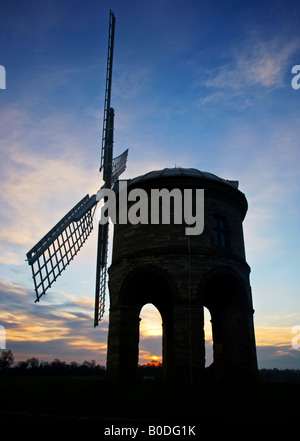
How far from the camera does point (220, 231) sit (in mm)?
17203

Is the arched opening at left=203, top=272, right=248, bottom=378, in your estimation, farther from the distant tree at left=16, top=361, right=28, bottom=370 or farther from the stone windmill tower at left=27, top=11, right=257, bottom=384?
the distant tree at left=16, top=361, right=28, bottom=370

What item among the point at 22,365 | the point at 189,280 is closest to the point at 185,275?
the point at 189,280

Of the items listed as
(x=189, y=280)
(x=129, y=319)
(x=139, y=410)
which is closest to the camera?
(x=139, y=410)

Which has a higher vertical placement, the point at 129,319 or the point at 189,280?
the point at 189,280

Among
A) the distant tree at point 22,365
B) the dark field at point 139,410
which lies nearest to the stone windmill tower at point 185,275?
the dark field at point 139,410

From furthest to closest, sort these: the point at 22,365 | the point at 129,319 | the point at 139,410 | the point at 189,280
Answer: the point at 22,365 → the point at 129,319 → the point at 189,280 → the point at 139,410

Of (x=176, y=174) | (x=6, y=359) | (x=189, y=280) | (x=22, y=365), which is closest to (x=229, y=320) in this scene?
(x=189, y=280)

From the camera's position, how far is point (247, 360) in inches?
606

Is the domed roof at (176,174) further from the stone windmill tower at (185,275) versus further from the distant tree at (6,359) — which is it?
the distant tree at (6,359)

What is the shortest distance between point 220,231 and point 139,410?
10808 mm

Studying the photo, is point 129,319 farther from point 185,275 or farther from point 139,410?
point 139,410

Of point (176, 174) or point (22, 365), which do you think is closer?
point (176, 174)
